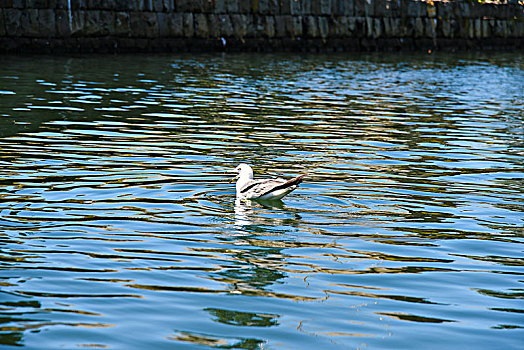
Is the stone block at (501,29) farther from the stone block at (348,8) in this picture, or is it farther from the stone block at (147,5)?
the stone block at (147,5)

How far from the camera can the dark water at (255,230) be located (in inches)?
204

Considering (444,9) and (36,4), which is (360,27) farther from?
(36,4)

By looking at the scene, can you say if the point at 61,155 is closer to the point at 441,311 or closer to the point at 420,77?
the point at 441,311

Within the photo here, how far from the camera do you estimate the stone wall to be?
1230 inches

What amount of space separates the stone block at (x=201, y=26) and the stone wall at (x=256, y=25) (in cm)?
4

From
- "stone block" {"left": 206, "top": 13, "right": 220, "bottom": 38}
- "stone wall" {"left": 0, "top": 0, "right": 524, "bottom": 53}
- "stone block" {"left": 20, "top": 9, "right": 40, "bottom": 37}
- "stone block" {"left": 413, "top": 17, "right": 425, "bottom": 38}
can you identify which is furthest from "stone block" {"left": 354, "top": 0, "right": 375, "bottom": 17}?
"stone block" {"left": 20, "top": 9, "right": 40, "bottom": 37}

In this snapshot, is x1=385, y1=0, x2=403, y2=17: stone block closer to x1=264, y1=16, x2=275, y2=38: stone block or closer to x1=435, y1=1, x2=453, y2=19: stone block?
x1=435, y1=1, x2=453, y2=19: stone block

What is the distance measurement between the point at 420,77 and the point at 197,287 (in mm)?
24641

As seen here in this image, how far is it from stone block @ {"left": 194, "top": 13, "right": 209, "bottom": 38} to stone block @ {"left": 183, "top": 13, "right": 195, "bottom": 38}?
23 cm

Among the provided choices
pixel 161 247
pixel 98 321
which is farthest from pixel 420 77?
pixel 98 321

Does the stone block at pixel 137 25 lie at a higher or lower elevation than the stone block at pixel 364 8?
lower

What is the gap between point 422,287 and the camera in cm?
611

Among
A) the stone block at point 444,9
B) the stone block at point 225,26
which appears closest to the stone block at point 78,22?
the stone block at point 225,26

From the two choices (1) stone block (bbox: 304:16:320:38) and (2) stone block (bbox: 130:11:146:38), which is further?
(1) stone block (bbox: 304:16:320:38)
